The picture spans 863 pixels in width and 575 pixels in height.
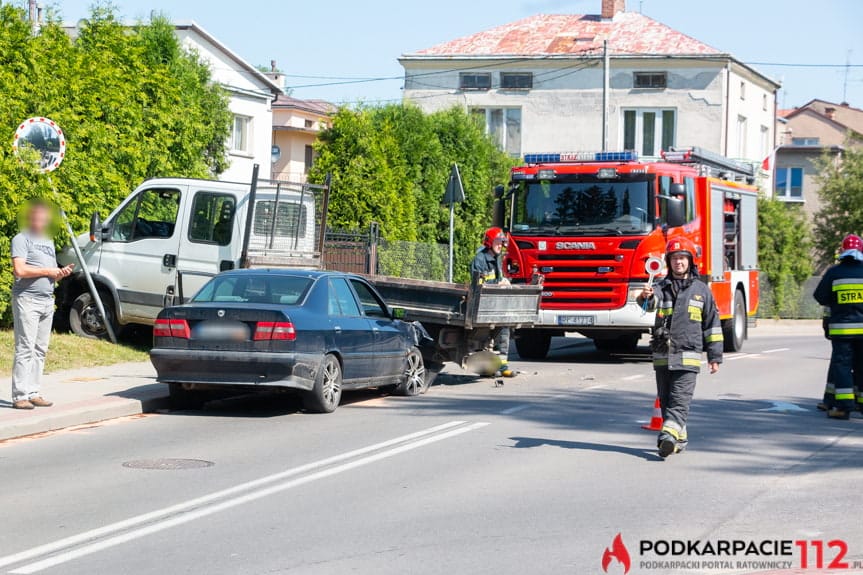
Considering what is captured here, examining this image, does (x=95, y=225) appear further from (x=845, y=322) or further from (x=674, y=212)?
(x=845, y=322)

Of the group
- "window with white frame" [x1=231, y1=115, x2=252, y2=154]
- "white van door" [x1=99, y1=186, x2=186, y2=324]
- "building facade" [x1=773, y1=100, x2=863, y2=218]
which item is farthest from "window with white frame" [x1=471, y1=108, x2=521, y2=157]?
"white van door" [x1=99, y1=186, x2=186, y2=324]

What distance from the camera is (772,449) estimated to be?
432 inches

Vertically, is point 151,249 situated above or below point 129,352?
above

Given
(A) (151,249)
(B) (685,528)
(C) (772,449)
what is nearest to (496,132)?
(A) (151,249)

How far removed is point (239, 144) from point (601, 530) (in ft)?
109

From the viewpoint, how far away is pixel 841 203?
5084 centimetres

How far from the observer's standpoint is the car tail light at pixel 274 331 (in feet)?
39.3

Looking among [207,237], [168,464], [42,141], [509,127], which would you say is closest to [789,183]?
[509,127]

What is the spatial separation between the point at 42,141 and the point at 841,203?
42.0 meters

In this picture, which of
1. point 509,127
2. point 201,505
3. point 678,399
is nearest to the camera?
point 201,505

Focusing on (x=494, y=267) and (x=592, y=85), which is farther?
(x=592, y=85)

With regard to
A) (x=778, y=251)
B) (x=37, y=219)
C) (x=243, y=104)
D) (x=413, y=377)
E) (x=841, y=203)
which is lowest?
(x=413, y=377)

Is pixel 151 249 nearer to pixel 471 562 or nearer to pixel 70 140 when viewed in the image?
pixel 70 140

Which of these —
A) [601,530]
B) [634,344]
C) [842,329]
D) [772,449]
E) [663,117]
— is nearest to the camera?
[601,530]
